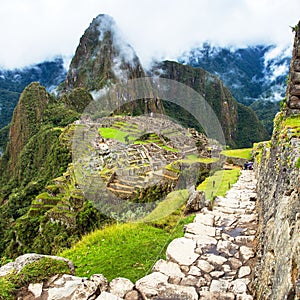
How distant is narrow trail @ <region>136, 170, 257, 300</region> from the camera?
265 centimetres

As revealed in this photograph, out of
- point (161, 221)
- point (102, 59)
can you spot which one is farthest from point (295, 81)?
point (102, 59)

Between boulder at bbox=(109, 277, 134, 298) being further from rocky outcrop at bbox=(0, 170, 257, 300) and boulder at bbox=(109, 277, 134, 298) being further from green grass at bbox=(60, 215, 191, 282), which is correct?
green grass at bbox=(60, 215, 191, 282)

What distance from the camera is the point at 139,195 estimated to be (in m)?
8.95

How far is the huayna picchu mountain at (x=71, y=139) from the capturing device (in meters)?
12.4

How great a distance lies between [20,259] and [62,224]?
9989 mm

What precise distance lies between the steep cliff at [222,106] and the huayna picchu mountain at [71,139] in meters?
0.27

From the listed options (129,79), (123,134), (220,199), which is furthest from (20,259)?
(129,79)

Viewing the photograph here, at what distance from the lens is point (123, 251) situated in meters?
3.97

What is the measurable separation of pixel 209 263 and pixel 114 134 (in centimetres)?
1686

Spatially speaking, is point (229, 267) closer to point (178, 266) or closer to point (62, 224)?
point (178, 266)

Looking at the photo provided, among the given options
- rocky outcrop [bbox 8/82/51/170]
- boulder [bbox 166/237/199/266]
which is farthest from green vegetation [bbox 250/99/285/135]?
boulder [bbox 166/237/199/266]

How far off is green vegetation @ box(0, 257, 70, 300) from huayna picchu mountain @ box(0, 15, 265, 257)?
4.91m

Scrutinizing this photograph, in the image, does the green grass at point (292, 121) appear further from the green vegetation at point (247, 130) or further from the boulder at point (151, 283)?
the green vegetation at point (247, 130)

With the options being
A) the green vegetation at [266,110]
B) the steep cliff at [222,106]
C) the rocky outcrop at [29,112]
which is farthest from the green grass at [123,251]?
the green vegetation at [266,110]
